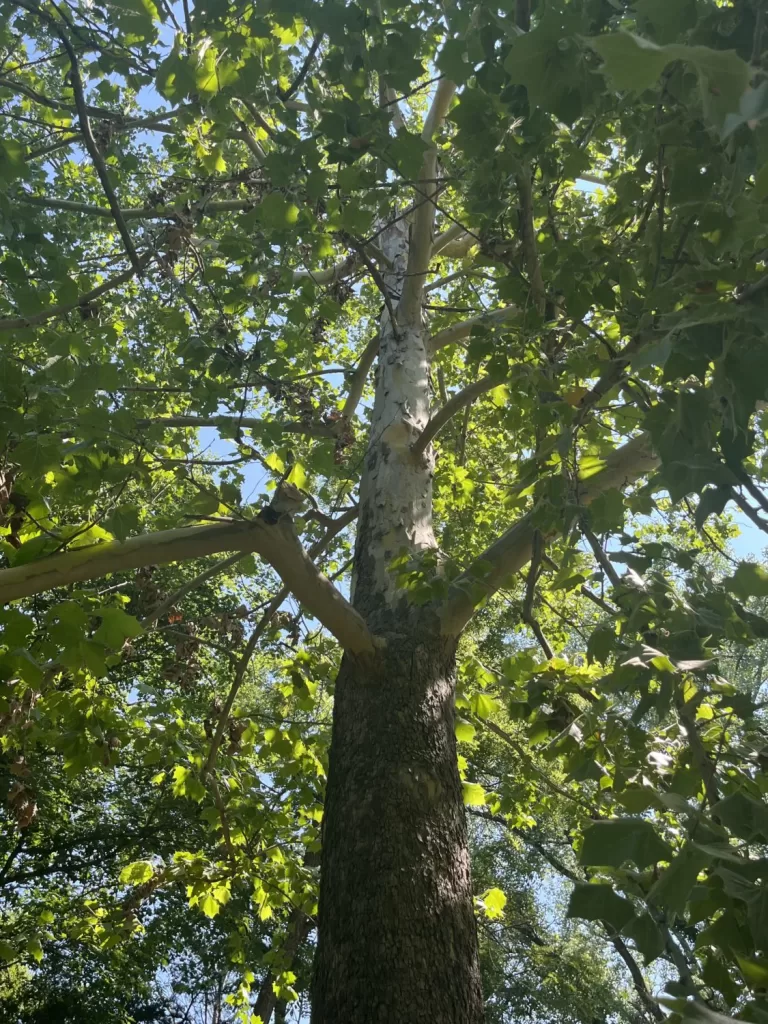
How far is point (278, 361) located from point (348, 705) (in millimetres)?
1645

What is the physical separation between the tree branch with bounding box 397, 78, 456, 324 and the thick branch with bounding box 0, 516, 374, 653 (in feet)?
6.45

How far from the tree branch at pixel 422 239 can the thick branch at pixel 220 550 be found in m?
1.97

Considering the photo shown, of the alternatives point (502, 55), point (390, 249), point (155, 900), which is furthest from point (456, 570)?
point (155, 900)

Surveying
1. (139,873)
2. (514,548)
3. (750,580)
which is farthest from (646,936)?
(139,873)

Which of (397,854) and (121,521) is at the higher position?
(121,521)

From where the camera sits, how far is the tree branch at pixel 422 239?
3941mm

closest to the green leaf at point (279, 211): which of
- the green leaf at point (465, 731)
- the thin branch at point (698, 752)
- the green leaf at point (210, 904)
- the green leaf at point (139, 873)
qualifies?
the thin branch at point (698, 752)

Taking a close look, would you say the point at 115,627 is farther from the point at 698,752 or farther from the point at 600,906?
the point at 698,752

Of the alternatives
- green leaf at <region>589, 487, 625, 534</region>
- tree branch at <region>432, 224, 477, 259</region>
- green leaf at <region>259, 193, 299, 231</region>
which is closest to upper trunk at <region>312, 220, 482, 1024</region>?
green leaf at <region>589, 487, 625, 534</region>

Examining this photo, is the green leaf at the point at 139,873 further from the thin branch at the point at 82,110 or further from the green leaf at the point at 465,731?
the thin branch at the point at 82,110

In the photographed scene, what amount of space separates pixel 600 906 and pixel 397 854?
111 cm

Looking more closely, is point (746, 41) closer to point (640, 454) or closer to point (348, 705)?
point (640, 454)

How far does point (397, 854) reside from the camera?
2154mm

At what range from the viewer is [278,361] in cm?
339
